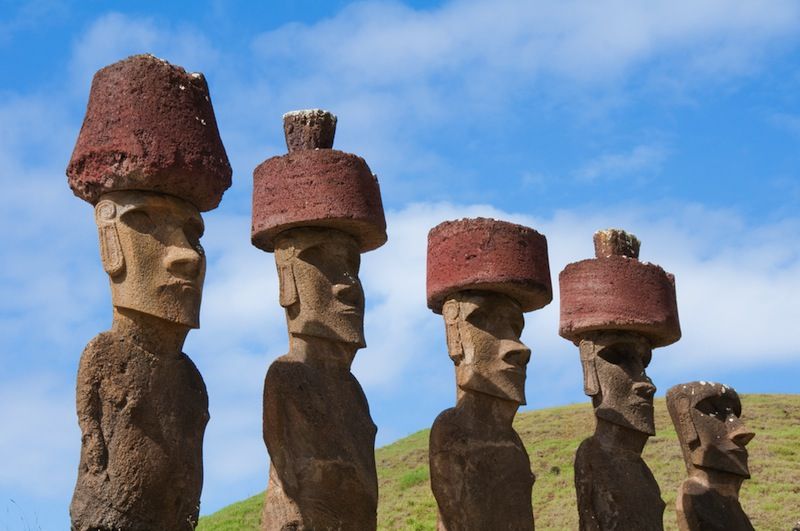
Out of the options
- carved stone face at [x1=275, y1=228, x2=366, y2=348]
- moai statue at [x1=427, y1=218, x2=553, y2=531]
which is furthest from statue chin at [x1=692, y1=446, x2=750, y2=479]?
carved stone face at [x1=275, y1=228, x2=366, y2=348]

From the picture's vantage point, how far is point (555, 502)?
20.0 m

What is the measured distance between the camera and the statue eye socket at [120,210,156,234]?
757 centimetres

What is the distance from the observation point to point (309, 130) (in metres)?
9.30

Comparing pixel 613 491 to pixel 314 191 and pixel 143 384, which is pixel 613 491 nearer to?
pixel 314 191

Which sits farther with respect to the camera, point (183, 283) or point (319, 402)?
point (319, 402)

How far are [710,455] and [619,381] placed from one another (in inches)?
54.1

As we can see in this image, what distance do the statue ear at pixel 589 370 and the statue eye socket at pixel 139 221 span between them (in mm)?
4973

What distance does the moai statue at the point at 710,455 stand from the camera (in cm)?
1157

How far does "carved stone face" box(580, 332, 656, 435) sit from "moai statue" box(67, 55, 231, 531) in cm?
451

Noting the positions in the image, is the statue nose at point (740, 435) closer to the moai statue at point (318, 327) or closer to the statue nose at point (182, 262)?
the moai statue at point (318, 327)

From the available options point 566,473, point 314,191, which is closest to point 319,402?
point 314,191

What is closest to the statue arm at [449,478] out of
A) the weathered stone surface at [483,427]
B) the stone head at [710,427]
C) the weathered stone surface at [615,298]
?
the weathered stone surface at [483,427]

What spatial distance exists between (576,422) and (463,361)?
680 inches

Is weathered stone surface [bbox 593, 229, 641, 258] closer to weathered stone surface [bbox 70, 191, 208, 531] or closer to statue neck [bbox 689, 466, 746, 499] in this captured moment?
statue neck [bbox 689, 466, 746, 499]
